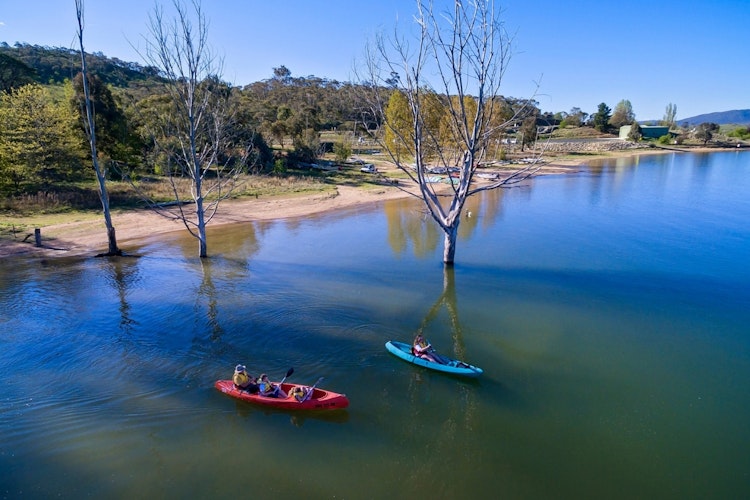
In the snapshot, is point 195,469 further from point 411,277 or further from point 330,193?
point 330,193

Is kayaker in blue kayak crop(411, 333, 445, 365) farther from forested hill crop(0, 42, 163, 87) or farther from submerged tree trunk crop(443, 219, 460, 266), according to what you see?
forested hill crop(0, 42, 163, 87)

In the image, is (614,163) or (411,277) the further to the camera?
(614,163)

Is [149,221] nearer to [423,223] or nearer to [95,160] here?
[95,160]

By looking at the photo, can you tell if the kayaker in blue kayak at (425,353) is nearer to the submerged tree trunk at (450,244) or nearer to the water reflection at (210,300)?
the water reflection at (210,300)

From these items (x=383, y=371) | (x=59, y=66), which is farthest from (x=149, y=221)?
(x=59, y=66)

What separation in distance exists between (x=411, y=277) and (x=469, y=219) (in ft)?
51.7

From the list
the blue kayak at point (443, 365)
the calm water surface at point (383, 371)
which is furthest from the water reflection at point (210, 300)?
the blue kayak at point (443, 365)

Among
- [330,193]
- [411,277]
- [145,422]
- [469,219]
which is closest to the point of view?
[145,422]

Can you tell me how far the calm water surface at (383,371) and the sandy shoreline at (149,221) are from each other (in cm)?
216

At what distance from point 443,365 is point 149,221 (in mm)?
27646

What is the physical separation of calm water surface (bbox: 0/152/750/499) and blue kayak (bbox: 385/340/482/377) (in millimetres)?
287

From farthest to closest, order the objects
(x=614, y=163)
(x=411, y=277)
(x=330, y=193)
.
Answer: (x=614, y=163)
(x=330, y=193)
(x=411, y=277)

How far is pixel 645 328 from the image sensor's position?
647 inches

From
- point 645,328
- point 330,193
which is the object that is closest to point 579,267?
point 645,328
